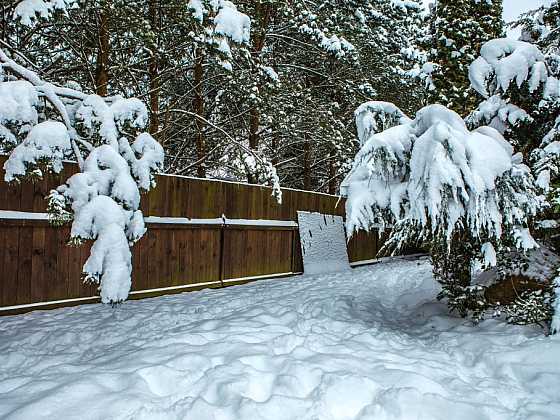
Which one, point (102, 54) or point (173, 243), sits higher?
point (102, 54)

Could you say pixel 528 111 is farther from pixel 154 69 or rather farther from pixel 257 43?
pixel 257 43

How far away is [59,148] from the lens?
2.79 m

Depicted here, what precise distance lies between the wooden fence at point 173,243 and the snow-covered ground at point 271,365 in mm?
371

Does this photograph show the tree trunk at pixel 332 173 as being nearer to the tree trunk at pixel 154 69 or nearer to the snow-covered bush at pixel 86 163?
the tree trunk at pixel 154 69

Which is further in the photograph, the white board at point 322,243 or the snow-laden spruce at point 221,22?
the white board at point 322,243

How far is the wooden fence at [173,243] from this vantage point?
440cm

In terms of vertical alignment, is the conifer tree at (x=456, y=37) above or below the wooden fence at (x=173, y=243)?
above

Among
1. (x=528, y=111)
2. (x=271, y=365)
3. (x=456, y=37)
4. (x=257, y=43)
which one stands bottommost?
(x=271, y=365)

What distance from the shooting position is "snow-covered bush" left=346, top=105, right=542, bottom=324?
335cm

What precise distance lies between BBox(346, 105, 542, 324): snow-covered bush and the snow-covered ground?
79cm

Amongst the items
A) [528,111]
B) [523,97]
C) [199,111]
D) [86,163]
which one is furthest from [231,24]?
[199,111]

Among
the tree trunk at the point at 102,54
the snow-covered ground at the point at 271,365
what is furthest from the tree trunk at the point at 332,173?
the snow-covered ground at the point at 271,365

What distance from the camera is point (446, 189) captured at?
333 centimetres

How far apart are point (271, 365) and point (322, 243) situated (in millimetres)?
6014
